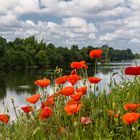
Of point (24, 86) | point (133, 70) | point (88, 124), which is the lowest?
point (24, 86)

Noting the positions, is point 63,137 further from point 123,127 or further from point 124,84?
point 124,84

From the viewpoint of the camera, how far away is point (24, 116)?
16.4 ft

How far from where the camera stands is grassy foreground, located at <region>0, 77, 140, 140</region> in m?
4.14

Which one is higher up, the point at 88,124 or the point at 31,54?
the point at 88,124

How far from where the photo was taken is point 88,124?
4.45m

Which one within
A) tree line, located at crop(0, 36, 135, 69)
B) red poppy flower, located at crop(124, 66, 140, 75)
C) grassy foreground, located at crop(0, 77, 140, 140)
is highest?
red poppy flower, located at crop(124, 66, 140, 75)

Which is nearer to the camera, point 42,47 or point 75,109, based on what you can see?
point 75,109

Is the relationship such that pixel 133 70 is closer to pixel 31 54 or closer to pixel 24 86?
pixel 24 86

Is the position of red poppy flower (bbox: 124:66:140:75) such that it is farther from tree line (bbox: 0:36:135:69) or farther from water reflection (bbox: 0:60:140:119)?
tree line (bbox: 0:36:135:69)

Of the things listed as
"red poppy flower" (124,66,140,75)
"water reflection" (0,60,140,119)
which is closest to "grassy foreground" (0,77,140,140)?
"red poppy flower" (124,66,140,75)

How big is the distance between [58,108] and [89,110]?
0.45 metres

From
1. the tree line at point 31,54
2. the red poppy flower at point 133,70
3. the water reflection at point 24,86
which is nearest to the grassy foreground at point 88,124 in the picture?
the red poppy flower at point 133,70

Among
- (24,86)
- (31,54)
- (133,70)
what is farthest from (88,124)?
(31,54)

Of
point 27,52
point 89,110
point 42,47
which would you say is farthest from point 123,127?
point 42,47
